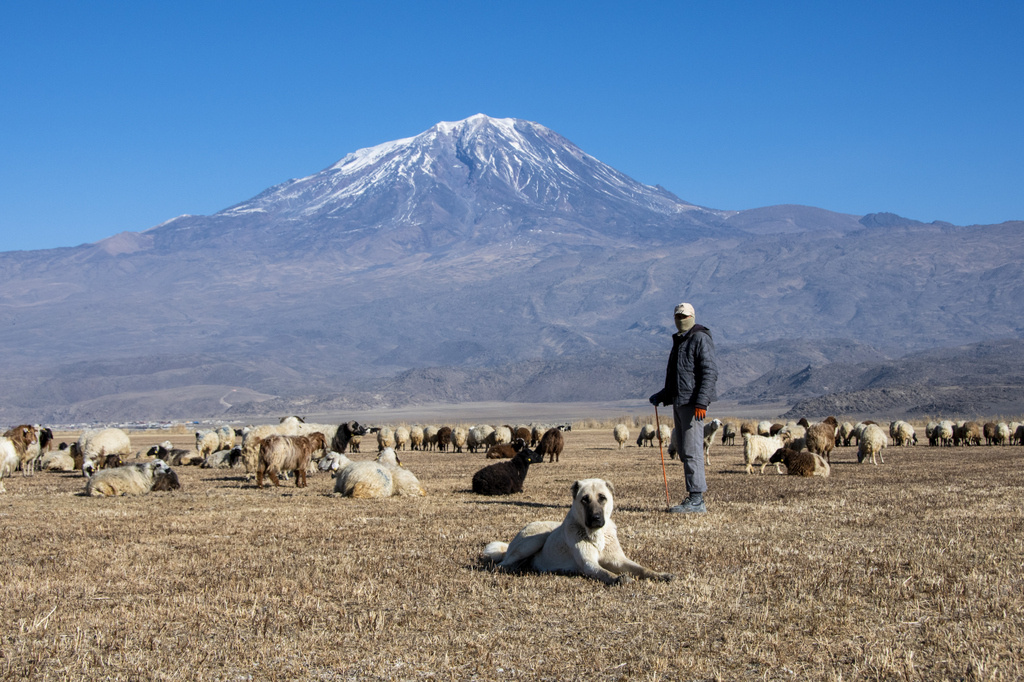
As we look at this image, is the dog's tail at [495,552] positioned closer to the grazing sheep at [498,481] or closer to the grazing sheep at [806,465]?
the grazing sheep at [498,481]

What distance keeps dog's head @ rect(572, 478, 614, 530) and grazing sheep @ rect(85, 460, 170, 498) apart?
426 inches

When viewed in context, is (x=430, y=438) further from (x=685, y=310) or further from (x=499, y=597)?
(x=499, y=597)

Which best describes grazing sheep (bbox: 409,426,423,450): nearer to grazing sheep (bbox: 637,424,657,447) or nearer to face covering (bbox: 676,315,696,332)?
grazing sheep (bbox: 637,424,657,447)

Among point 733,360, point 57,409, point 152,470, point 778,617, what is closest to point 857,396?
point 733,360

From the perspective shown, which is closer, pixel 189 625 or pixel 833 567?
pixel 189 625

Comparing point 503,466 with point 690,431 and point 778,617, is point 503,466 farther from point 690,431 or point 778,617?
point 778,617

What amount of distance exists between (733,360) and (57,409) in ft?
365

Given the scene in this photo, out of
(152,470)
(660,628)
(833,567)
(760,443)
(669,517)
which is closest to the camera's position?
(660,628)

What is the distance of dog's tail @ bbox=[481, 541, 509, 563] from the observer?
8.40 meters

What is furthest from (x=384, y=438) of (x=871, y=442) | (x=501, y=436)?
(x=871, y=442)

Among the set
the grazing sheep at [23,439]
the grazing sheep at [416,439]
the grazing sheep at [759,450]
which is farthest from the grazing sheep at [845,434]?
the grazing sheep at [23,439]

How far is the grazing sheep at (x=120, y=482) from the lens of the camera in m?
15.7

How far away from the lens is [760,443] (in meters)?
20.3

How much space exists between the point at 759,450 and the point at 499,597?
1431 centimetres
